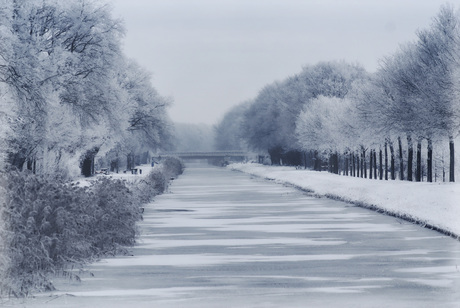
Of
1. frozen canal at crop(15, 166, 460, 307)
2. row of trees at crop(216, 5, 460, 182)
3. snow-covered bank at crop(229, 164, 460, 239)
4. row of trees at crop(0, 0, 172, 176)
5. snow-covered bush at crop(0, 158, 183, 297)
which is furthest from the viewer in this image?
row of trees at crop(216, 5, 460, 182)

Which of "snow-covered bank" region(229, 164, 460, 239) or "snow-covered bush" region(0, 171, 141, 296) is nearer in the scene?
"snow-covered bush" region(0, 171, 141, 296)

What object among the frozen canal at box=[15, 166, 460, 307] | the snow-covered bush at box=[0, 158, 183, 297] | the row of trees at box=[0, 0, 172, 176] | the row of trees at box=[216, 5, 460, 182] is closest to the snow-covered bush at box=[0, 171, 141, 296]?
the snow-covered bush at box=[0, 158, 183, 297]

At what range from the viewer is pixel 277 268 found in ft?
56.4

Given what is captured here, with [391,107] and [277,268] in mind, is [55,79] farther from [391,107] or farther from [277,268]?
[277,268]

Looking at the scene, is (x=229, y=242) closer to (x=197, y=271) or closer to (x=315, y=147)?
(x=197, y=271)

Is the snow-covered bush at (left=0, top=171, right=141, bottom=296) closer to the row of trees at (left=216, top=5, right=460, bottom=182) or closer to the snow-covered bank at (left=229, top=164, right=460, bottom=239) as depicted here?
the snow-covered bank at (left=229, top=164, right=460, bottom=239)

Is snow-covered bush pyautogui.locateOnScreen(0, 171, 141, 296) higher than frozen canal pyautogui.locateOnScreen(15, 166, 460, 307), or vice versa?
snow-covered bush pyautogui.locateOnScreen(0, 171, 141, 296)

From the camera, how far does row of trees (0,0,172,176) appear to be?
39625 mm

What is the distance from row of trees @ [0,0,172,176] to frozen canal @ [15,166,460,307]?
11931 millimetres

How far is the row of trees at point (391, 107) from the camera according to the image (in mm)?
47844

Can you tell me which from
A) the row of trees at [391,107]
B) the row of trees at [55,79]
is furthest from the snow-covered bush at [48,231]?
the row of trees at [391,107]

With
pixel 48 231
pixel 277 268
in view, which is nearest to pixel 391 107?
pixel 277 268

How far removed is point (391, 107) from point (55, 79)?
68.0 feet

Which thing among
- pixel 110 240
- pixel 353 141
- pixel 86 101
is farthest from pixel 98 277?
pixel 353 141
